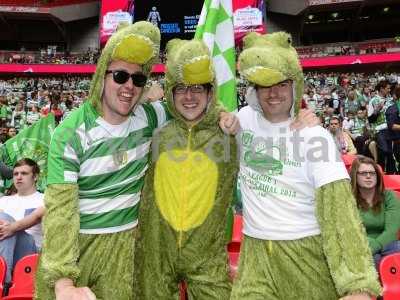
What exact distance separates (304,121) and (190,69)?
0.53 metres

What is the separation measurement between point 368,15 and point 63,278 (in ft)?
89.6

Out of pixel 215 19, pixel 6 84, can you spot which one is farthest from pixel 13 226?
pixel 6 84

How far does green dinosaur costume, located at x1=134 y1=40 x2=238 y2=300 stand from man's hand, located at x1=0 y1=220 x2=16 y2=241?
5.15 ft

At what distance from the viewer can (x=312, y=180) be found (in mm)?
1911

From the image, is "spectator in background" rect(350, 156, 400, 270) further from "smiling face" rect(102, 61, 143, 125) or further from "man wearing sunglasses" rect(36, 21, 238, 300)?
"smiling face" rect(102, 61, 143, 125)

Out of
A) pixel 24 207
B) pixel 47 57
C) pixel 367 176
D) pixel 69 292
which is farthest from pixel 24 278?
pixel 47 57

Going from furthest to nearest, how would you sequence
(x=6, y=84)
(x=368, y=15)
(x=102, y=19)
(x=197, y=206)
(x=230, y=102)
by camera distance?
(x=368, y=15)
(x=102, y=19)
(x=6, y=84)
(x=230, y=102)
(x=197, y=206)

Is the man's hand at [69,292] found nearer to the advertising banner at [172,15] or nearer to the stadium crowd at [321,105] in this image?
the stadium crowd at [321,105]

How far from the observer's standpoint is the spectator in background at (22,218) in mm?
3396

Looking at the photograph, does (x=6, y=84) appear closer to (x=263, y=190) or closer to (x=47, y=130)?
(x=47, y=130)

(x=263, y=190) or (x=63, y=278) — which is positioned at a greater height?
(x=263, y=190)

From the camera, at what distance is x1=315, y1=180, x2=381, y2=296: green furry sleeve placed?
169cm

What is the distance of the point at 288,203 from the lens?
1.92 m

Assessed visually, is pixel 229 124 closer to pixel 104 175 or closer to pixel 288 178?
pixel 288 178
